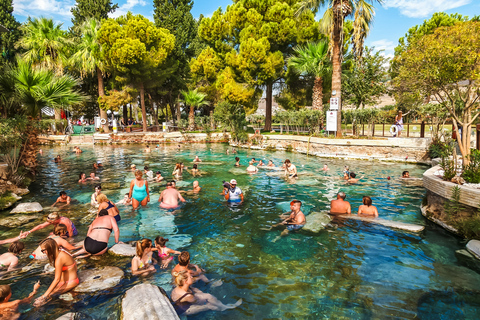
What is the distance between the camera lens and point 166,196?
34.1 ft

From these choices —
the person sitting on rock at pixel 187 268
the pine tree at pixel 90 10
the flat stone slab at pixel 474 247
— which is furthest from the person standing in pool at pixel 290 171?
the pine tree at pixel 90 10

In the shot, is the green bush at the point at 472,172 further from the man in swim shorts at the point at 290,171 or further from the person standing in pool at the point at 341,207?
the man in swim shorts at the point at 290,171

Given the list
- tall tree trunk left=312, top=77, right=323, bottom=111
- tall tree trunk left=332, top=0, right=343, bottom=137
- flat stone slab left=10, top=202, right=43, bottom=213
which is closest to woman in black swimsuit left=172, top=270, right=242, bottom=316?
flat stone slab left=10, top=202, right=43, bottom=213

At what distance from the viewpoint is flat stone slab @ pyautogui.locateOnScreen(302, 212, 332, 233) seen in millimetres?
8445

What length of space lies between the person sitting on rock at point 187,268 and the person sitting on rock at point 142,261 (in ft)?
2.39

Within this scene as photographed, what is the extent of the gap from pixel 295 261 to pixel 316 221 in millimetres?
2531

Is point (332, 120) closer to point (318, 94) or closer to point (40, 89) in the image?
point (318, 94)

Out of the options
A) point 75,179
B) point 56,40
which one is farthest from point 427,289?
point 56,40

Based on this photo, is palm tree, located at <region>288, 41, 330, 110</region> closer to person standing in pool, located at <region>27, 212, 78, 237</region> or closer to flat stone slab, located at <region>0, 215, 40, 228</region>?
person standing in pool, located at <region>27, 212, 78, 237</region>

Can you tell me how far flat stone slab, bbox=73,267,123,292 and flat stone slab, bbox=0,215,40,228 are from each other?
469 cm

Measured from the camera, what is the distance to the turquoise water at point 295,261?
16.5ft

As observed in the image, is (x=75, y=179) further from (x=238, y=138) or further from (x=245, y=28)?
(x=245, y=28)

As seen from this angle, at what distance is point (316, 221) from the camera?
8922 mm

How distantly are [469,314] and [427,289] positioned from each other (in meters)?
0.77
